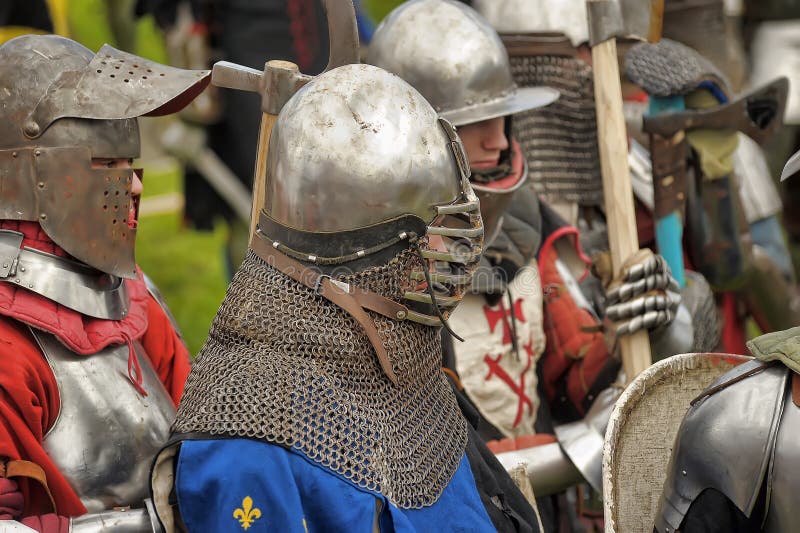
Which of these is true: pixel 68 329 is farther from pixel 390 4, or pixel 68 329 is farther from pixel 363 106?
pixel 390 4

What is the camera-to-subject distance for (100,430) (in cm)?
372

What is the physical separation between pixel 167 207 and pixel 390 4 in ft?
16.4

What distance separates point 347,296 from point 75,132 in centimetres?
107

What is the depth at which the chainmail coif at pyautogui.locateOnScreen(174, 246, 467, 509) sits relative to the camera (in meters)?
3.20

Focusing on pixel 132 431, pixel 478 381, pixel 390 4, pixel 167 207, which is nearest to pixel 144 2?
pixel 390 4

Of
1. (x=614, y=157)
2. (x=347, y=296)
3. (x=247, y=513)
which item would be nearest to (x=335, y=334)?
(x=347, y=296)

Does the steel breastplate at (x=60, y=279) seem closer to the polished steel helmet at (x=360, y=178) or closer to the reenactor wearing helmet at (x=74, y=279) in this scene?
the reenactor wearing helmet at (x=74, y=279)

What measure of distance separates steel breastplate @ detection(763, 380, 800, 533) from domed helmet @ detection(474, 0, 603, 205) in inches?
110

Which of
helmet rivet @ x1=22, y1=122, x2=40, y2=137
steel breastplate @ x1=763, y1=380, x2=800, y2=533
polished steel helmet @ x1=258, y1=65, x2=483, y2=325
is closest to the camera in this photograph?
steel breastplate @ x1=763, y1=380, x2=800, y2=533

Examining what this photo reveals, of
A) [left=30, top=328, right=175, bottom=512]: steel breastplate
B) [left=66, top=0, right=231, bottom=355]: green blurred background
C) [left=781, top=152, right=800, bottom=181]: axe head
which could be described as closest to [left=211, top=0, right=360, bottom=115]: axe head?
[left=30, top=328, right=175, bottom=512]: steel breastplate

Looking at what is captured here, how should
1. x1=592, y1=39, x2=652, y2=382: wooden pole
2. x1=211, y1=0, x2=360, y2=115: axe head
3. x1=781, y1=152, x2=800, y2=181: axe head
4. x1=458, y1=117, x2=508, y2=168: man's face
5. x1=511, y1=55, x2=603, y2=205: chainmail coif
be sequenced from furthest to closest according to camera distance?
x1=511, y1=55, x2=603, y2=205: chainmail coif
x1=592, y1=39, x2=652, y2=382: wooden pole
x1=458, y1=117, x2=508, y2=168: man's face
x1=211, y1=0, x2=360, y2=115: axe head
x1=781, y1=152, x2=800, y2=181: axe head

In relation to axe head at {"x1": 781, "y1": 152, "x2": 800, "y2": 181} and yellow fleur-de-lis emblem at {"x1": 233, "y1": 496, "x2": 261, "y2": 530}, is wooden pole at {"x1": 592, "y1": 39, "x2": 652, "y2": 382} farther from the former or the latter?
yellow fleur-de-lis emblem at {"x1": 233, "y1": 496, "x2": 261, "y2": 530}

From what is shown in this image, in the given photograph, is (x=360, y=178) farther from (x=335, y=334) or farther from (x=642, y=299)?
(x=642, y=299)

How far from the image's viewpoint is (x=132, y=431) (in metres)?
3.80
